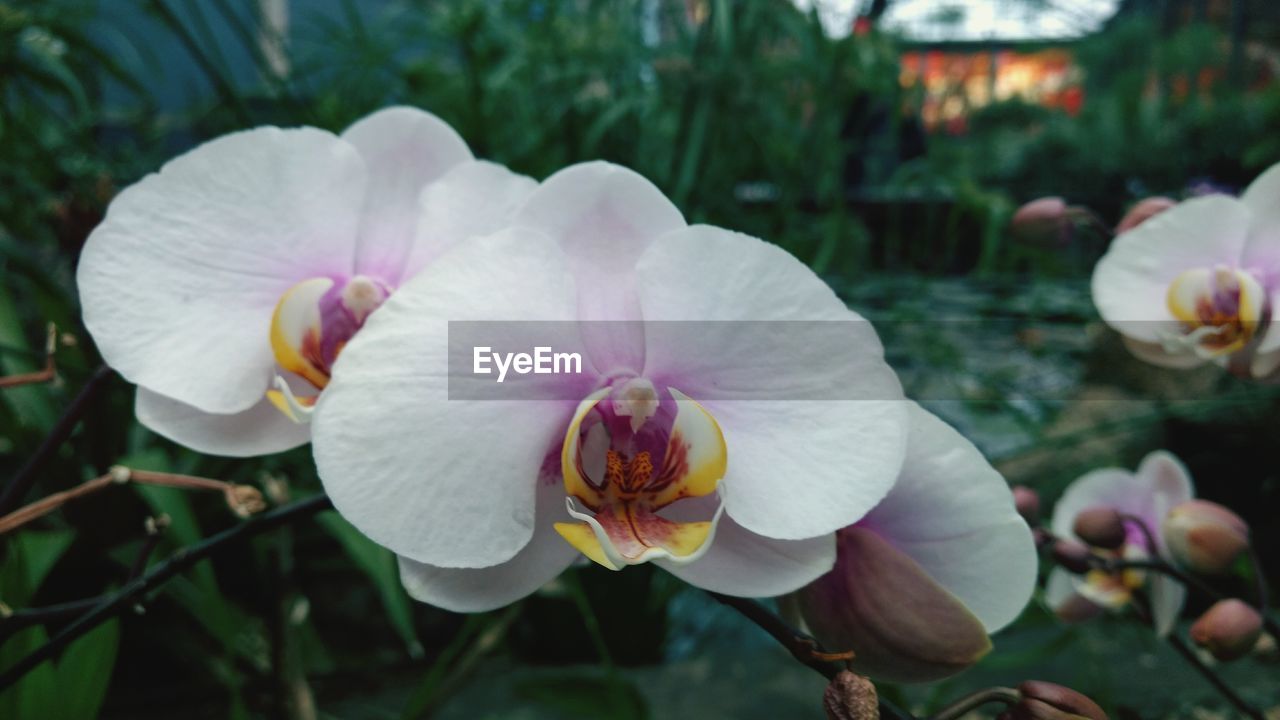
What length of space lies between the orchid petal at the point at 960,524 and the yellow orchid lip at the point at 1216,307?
166 mm

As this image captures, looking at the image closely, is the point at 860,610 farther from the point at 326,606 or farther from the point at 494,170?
the point at 326,606

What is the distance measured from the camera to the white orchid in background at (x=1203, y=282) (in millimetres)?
311

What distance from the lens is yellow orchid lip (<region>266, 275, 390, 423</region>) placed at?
22 centimetres

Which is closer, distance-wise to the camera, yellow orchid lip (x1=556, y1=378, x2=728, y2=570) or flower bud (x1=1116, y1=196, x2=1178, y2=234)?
yellow orchid lip (x1=556, y1=378, x2=728, y2=570)

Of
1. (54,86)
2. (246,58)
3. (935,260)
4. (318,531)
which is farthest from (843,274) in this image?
(246,58)

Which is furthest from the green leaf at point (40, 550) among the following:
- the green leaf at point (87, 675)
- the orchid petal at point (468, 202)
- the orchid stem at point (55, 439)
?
the orchid petal at point (468, 202)

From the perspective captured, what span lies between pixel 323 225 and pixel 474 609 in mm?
127

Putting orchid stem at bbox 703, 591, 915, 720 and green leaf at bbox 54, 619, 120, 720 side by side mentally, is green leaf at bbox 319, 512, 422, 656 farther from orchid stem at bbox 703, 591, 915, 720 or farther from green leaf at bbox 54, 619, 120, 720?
orchid stem at bbox 703, 591, 915, 720

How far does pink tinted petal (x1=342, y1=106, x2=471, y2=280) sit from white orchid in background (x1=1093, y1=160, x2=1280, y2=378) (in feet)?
0.83

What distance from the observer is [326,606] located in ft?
2.60

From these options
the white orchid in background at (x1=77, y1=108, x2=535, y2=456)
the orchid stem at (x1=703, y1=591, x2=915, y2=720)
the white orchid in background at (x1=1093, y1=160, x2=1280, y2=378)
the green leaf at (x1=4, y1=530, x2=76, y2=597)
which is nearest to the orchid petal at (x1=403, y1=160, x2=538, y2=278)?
the white orchid in background at (x1=77, y1=108, x2=535, y2=456)

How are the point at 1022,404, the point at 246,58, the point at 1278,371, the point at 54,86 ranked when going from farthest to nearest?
the point at 246,58, the point at 1022,404, the point at 54,86, the point at 1278,371

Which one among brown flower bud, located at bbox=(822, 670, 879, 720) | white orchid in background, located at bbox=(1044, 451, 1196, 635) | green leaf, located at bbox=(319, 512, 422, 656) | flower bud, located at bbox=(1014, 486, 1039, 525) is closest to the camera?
brown flower bud, located at bbox=(822, 670, 879, 720)

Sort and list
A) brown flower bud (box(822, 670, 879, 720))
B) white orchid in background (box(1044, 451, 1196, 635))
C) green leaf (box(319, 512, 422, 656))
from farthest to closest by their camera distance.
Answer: green leaf (box(319, 512, 422, 656))
white orchid in background (box(1044, 451, 1196, 635))
brown flower bud (box(822, 670, 879, 720))
